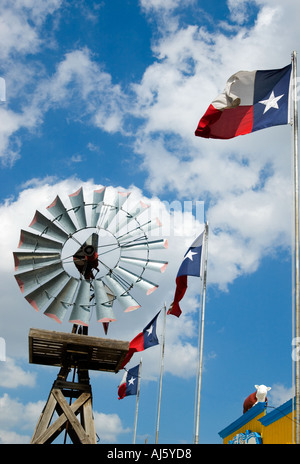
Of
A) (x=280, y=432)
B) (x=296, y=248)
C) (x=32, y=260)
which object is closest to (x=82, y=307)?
(x=32, y=260)

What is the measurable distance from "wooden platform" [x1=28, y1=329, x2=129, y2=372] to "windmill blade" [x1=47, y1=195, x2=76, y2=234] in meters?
2.91

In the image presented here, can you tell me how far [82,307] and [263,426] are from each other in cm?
1051

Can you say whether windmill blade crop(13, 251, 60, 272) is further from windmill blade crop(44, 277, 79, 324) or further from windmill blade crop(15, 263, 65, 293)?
windmill blade crop(44, 277, 79, 324)

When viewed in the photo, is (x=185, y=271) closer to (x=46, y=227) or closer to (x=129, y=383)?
(x=46, y=227)

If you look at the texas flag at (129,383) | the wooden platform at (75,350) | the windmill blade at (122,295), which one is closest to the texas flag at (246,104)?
the windmill blade at (122,295)

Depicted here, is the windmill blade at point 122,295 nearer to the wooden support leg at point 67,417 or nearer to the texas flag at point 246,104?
the wooden support leg at point 67,417

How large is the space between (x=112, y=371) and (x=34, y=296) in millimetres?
2737

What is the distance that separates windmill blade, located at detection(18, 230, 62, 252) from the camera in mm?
12578

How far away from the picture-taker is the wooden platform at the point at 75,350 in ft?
37.8

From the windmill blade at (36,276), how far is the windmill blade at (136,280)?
1.51 m

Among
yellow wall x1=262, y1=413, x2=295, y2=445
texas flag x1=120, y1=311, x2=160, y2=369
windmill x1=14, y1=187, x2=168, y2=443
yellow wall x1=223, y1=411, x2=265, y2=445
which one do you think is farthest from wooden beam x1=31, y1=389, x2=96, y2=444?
yellow wall x1=223, y1=411, x2=265, y2=445
